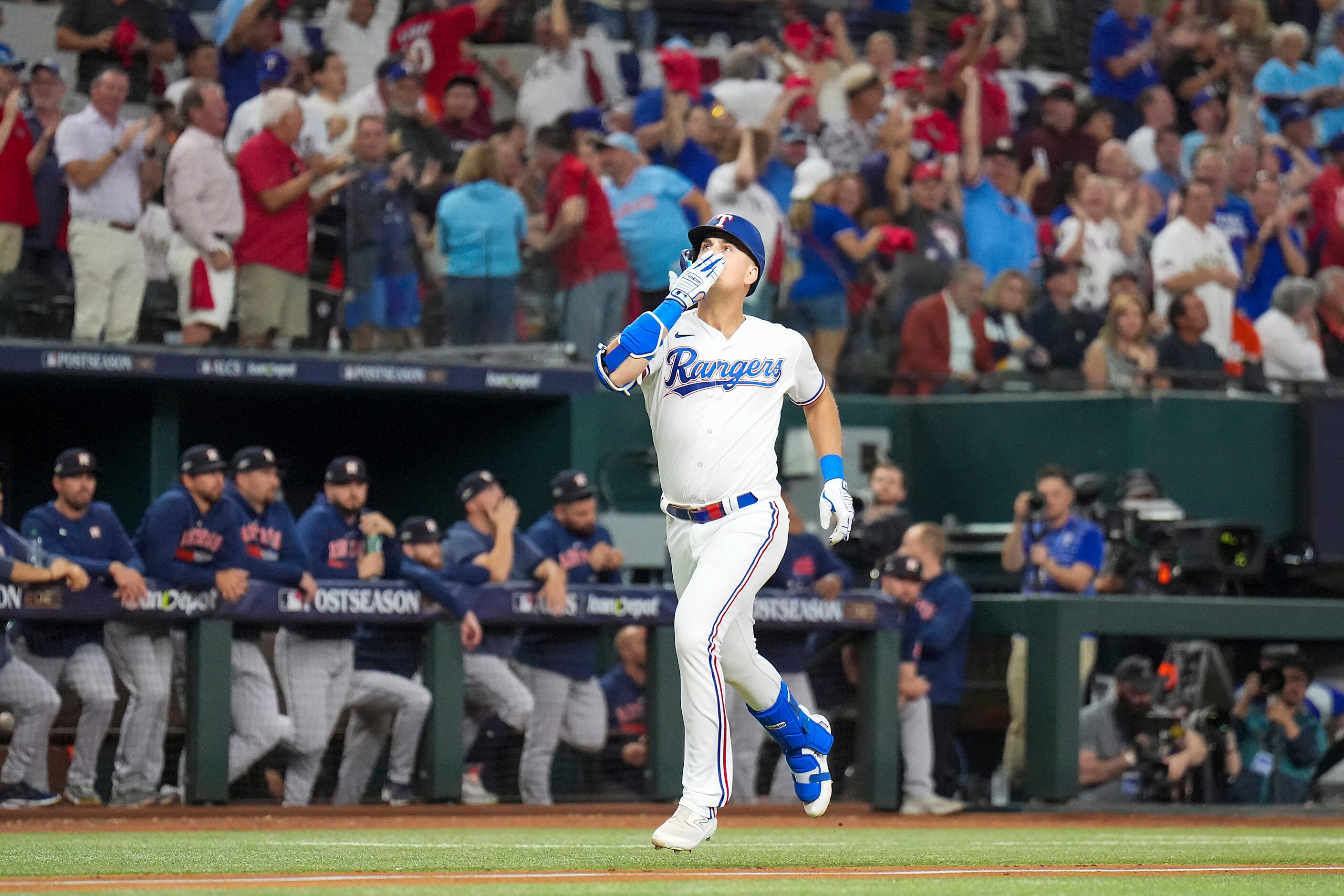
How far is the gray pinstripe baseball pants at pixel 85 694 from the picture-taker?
9.64m

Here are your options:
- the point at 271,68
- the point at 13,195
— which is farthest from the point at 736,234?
the point at 271,68

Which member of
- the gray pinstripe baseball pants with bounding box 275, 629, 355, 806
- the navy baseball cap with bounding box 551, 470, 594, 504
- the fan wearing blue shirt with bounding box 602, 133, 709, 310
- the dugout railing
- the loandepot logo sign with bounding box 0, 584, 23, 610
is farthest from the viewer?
the fan wearing blue shirt with bounding box 602, 133, 709, 310

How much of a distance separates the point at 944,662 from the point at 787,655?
35.2 inches

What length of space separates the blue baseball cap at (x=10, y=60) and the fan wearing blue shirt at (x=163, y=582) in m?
2.93

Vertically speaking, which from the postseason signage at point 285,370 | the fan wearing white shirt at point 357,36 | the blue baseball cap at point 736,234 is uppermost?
the fan wearing white shirt at point 357,36

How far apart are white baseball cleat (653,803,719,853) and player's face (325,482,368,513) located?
4.48 meters

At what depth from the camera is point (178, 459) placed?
12.8m

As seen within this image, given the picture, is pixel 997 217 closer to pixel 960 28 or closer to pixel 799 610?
pixel 960 28

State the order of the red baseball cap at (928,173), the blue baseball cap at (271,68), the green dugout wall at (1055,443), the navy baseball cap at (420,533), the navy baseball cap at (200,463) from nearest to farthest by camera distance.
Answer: the navy baseball cap at (200,463), the navy baseball cap at (420,533), the blue baseball cap at (271,68), the green dugout wall at (1055,443), the red baseball cap at (928,173)

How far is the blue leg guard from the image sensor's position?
280 inches

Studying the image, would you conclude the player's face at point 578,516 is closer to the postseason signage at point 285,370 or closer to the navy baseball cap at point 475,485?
the navy baseball cap at point 475,485

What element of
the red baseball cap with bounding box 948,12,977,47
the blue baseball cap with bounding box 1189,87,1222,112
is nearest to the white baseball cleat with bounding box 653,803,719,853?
the red baseball cap with bounding box 948,12,977,47

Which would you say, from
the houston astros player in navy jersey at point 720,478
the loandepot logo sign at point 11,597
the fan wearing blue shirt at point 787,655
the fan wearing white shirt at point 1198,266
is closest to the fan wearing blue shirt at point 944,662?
the fan wearing blue shirt at point 787,655

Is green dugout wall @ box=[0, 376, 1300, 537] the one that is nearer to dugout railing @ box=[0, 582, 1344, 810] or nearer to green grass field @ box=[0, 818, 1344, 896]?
dugout railing @ box=[0, 582, 1344, 810]
